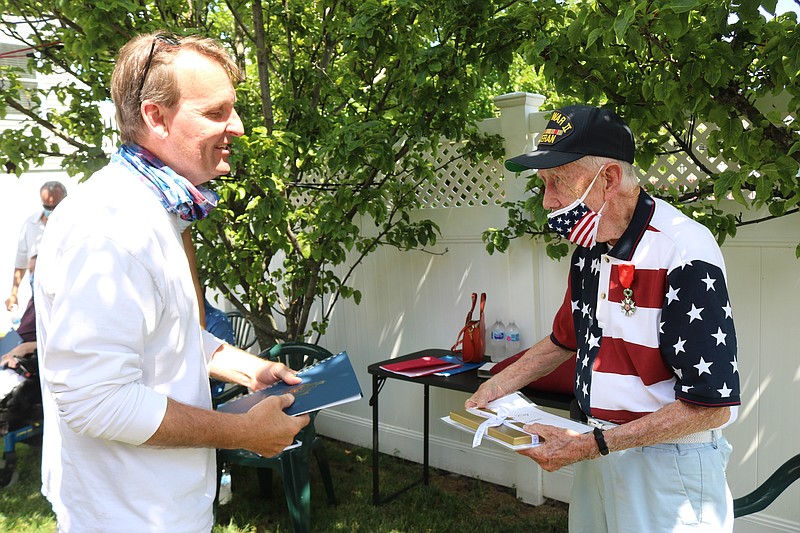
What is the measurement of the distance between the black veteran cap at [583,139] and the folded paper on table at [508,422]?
72cm

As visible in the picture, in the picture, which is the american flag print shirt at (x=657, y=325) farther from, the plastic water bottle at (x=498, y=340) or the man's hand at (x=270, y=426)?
the plastic water bottle at (x=498, y=340)

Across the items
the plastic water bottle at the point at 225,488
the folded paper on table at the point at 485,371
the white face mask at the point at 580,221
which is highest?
the white face mask at the point at 580,221

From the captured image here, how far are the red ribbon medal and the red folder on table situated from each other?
2.20 metres

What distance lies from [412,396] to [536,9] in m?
2.90

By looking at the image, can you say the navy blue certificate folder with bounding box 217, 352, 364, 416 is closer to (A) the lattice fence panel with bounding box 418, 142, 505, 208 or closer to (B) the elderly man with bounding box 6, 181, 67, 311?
(A) the lattice fence panel with bounding box 418, 142, 505, 208

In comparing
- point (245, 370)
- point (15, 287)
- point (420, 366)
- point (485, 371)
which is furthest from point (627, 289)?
point (15, 287)

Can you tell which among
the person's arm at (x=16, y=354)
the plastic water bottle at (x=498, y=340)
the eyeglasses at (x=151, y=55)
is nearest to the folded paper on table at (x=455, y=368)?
the plastic water bottle at (x=498, y=340)

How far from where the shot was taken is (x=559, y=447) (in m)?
1.79

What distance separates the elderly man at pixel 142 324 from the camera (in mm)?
1393

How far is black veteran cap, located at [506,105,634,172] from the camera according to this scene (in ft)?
6.08

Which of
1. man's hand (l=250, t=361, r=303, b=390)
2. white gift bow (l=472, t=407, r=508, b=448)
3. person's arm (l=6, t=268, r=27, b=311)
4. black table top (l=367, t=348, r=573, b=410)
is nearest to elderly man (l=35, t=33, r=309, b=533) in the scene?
man's hand (l=250, t=361, r=303, b=390)

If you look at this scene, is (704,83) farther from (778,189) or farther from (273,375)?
(273,375)

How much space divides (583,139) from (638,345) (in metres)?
0.58

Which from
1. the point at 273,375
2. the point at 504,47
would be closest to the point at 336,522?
the point at 273,375
